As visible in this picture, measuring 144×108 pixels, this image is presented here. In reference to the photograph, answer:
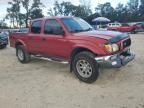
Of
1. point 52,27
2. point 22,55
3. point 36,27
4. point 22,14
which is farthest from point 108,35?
point 22,14

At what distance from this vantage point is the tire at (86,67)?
763 cm

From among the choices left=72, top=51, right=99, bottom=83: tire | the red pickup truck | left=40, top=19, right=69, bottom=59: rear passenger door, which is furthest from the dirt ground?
left=40, top=19, right=69, bottom=59: rear passenger door

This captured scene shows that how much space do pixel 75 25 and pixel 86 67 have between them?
165cm

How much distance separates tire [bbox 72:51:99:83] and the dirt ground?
0.19 metres

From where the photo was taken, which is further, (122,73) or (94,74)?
(122,73)

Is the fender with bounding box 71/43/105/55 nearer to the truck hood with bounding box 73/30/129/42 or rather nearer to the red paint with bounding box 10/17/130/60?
the red paint with bounding box 10/17/130/60

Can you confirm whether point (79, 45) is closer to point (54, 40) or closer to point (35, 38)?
point (54, 40)

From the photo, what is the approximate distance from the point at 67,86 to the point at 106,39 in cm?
165

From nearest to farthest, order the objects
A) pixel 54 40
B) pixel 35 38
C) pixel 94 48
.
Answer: pixel 94 48
pixel 54 40
pixel 35 38

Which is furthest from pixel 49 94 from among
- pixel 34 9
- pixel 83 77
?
pixel 34 9

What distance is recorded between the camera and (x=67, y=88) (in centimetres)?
749

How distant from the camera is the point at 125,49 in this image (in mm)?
8102

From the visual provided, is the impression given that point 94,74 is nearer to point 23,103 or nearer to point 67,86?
point 67,86

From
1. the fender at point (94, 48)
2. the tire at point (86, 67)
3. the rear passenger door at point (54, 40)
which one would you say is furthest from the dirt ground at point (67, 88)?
the fender at point (94, 48)
